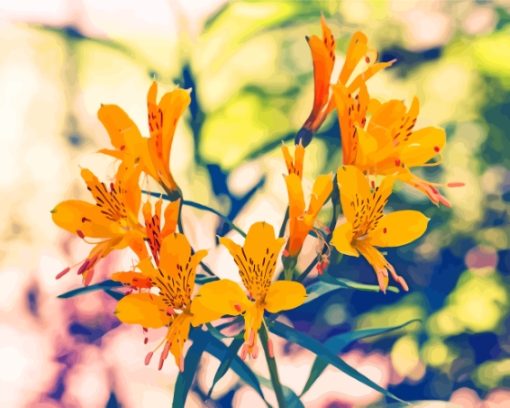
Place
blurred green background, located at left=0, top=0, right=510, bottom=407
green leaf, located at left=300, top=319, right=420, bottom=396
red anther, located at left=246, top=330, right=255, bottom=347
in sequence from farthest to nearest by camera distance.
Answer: blurred green background, located at left=0, top=0, right=510, bottom=407, green leaf, located at left=300, top=319, right=420, bottom=396, red anther, located at left=246, top=330, right=255, bottom=347

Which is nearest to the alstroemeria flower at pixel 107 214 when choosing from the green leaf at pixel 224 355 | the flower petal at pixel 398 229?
the green leaf at pixel 224 355

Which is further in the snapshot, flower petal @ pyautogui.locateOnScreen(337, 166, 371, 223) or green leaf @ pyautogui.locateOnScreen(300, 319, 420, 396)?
green leaf @ pyautogui.locateOnScreen(300, 319, 420, 396)

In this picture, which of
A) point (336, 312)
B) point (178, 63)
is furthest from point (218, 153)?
point (336, 312)

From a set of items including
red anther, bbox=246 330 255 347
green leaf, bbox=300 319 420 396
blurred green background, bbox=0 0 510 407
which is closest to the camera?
red anther, bbox=246 330 255 347

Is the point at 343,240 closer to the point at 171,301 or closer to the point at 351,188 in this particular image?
the point at 351,188

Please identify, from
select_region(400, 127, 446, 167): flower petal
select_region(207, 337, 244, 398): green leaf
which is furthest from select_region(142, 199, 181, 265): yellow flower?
select_region(400, 127, 446, 167): flower petal

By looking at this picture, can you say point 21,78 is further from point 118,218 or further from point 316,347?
point 316,347

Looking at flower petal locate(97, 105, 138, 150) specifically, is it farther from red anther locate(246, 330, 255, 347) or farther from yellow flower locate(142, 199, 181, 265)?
red anther locate(246, 330, 255, 347)
